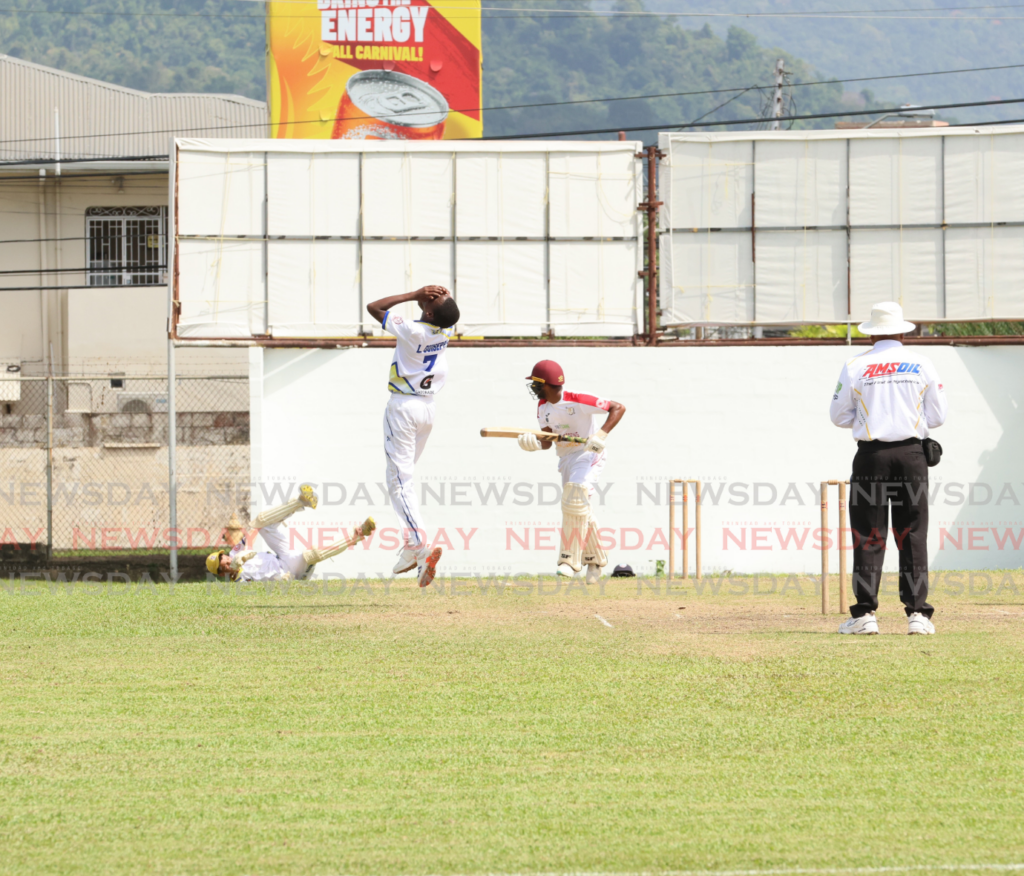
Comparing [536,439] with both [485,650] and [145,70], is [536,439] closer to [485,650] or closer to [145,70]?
[485,650]

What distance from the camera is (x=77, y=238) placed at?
35.3 metres

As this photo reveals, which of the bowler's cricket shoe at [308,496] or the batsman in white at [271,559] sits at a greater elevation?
the bowler's cricket shoe at [308,496]

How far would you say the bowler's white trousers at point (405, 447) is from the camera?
10516 millimetres

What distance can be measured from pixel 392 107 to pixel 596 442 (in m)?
25.8

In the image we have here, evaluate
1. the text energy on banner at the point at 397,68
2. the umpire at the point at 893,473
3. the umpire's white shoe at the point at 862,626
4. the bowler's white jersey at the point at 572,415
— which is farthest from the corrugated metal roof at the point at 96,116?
the umpire's white shoe at the point at 862,626

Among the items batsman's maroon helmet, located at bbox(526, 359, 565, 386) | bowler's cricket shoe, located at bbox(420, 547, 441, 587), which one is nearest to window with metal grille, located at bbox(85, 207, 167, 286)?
batsman's maroon helmet, located at bbox(526, 359, 565, 386)

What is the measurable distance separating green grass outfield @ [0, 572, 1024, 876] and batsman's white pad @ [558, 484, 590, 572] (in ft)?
6.42

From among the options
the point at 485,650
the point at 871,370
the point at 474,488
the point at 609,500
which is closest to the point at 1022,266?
the point at 609,500

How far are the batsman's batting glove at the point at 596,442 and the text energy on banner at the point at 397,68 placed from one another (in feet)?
79.8

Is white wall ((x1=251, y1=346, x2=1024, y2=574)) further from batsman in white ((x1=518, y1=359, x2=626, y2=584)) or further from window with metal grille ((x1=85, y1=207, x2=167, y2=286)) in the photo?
window with metal grille ((x1=85, y1=207, x2=167, y2=286))

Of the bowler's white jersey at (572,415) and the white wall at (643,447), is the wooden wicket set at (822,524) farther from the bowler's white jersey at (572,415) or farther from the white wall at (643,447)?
the white wall at (643,447)

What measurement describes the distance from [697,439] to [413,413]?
692cm

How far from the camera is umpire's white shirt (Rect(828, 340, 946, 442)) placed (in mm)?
8805

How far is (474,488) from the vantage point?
651 inches
